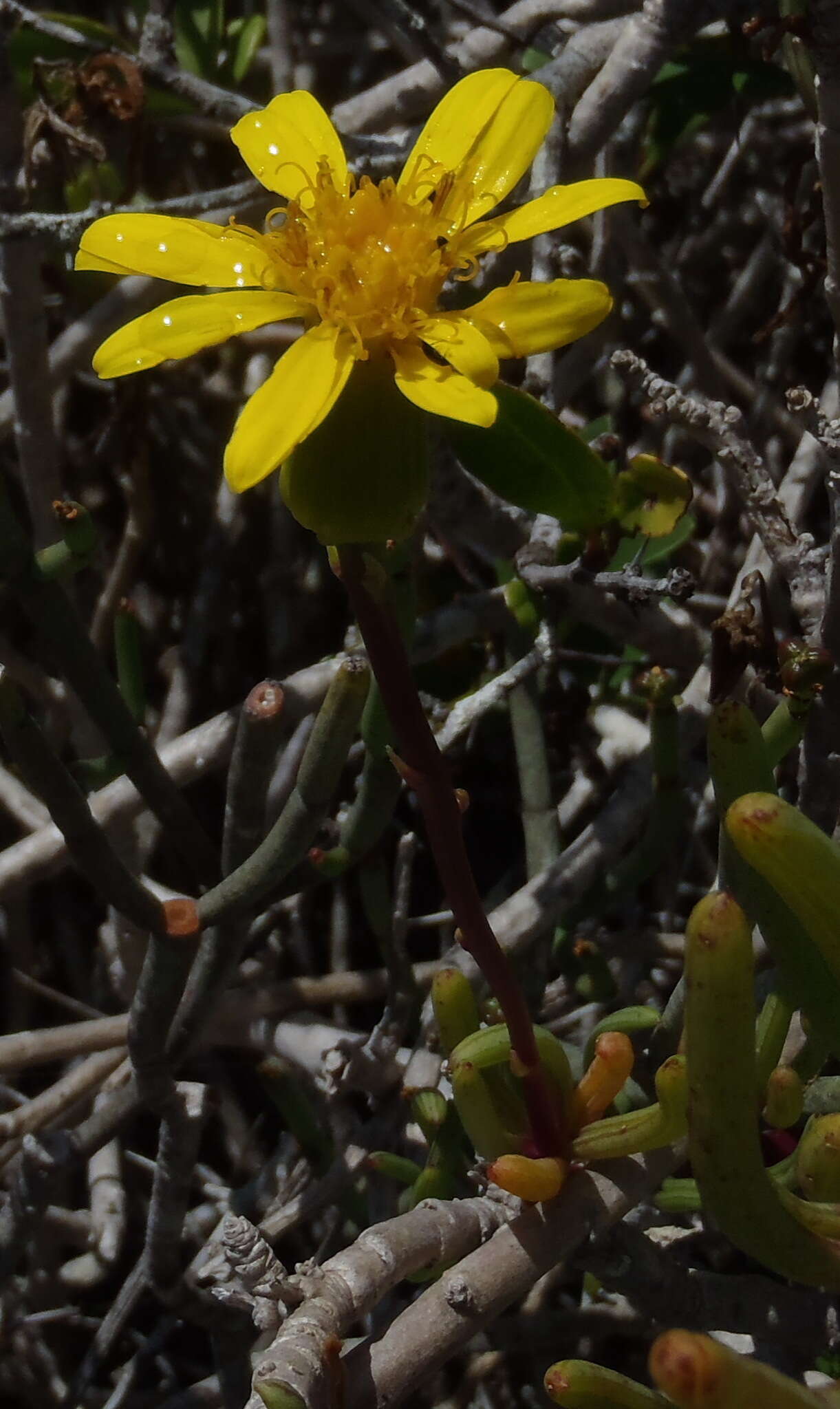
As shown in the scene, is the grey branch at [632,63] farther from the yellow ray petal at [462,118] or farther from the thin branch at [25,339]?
the thin branch at [25,339]

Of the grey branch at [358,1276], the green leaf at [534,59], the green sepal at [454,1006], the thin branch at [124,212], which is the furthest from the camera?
the green leaf at [534,59]

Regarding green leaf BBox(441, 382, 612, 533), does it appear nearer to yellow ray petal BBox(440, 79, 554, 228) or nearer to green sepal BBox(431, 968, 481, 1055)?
yellow ray petal BBox(440, 79, 554, 228)

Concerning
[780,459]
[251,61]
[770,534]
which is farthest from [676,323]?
[251,61]

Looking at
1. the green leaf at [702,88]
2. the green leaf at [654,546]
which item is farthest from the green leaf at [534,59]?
the green leaf at [654,546]

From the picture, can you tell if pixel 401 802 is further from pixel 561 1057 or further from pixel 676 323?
pixel 561 1057

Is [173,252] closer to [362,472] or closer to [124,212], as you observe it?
[362,472]

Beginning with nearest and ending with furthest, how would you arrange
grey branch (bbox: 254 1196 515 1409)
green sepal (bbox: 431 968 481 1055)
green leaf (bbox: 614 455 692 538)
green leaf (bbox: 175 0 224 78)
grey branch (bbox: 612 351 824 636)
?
1. grey branch (bbox: 254 1196 515 1409)
2. green sepal (bbox: 431 968 481 1055)
3. grey branch (bbox: 612 351 824 636)
4. green leaf (bbox: 614 455 692 538)
5. green leaf (bbox: 175 0 224 78)

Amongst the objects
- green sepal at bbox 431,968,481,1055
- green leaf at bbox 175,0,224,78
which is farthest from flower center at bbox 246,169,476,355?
green leaf at bbox 175,0,224,78
